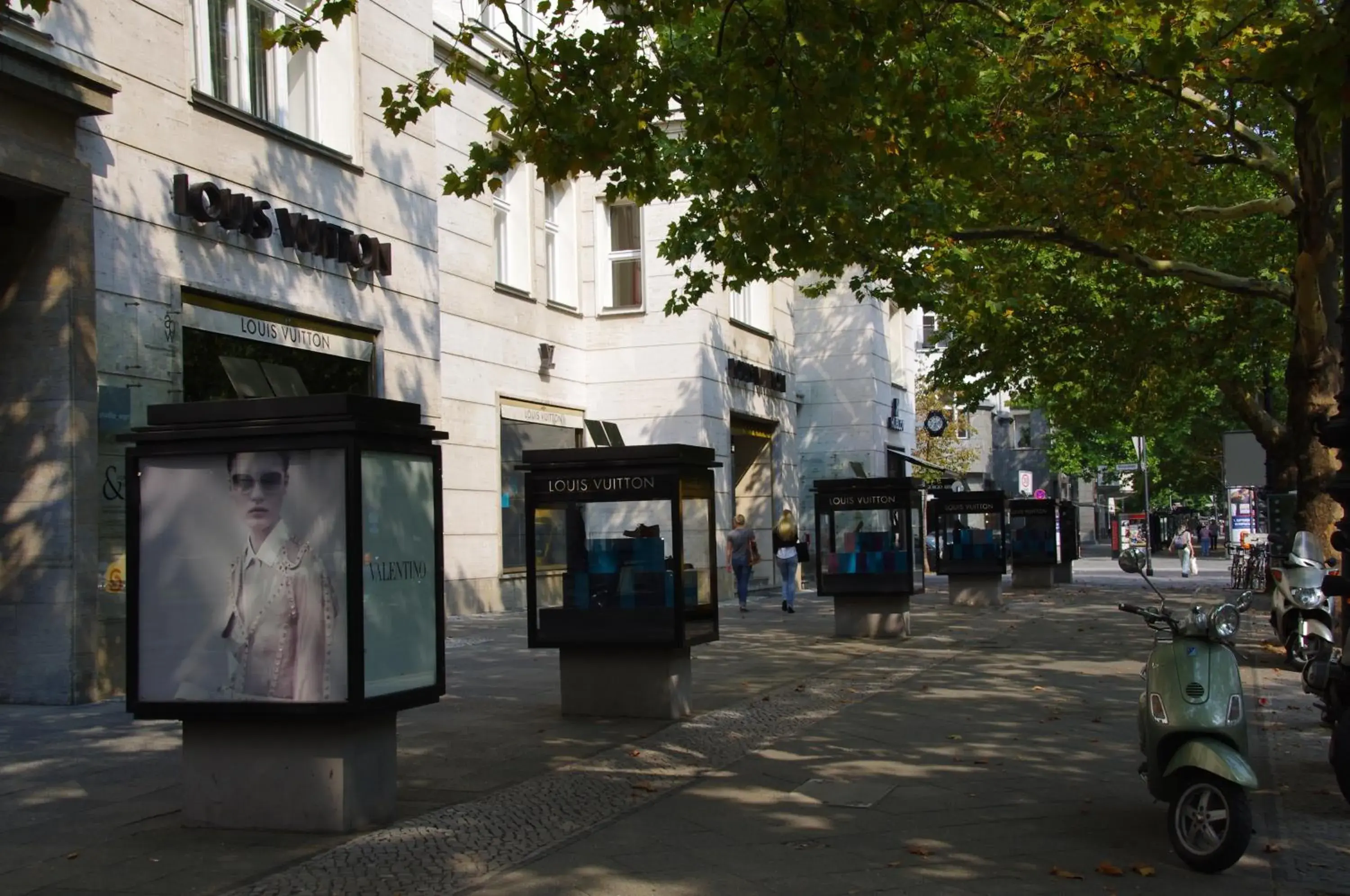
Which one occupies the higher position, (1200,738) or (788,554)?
(788,554)

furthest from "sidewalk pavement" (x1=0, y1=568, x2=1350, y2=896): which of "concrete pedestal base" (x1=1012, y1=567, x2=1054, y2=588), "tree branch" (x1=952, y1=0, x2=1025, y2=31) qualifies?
"concrete pedestal base" (x1=1012, y1=567, x2=1054, y2=588)

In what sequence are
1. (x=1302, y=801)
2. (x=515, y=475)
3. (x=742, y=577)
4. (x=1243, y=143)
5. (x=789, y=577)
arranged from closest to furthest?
(x=1302, y=801) < (x=1243, y=143) < (x=789, y=577) < (x=515, y=475) < (x=742, y=577)

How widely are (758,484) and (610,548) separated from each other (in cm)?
2008

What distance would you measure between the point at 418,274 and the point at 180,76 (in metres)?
4.65

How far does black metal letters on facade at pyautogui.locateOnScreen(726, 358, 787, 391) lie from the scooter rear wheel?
2105 centimetres

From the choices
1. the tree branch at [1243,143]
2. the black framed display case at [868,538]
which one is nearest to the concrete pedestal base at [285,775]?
the black framed display case at [868,538]

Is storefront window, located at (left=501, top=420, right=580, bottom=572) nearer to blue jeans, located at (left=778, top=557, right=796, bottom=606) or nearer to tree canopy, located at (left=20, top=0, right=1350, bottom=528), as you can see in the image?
tree canopy, located at (left=20, top=0, right=1350, bottom=528)

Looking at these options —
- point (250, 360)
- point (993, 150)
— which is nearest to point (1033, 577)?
point (993, 150)

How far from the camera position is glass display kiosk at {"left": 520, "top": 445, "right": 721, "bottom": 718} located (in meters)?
10.4

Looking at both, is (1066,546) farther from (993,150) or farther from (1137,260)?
(993,150)

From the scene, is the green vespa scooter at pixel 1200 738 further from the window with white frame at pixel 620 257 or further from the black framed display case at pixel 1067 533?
the black framed display case at pixel 1067 533

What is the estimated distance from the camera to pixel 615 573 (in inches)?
414

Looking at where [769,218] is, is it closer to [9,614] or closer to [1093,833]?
[1093,833]

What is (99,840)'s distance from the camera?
6633 mm
